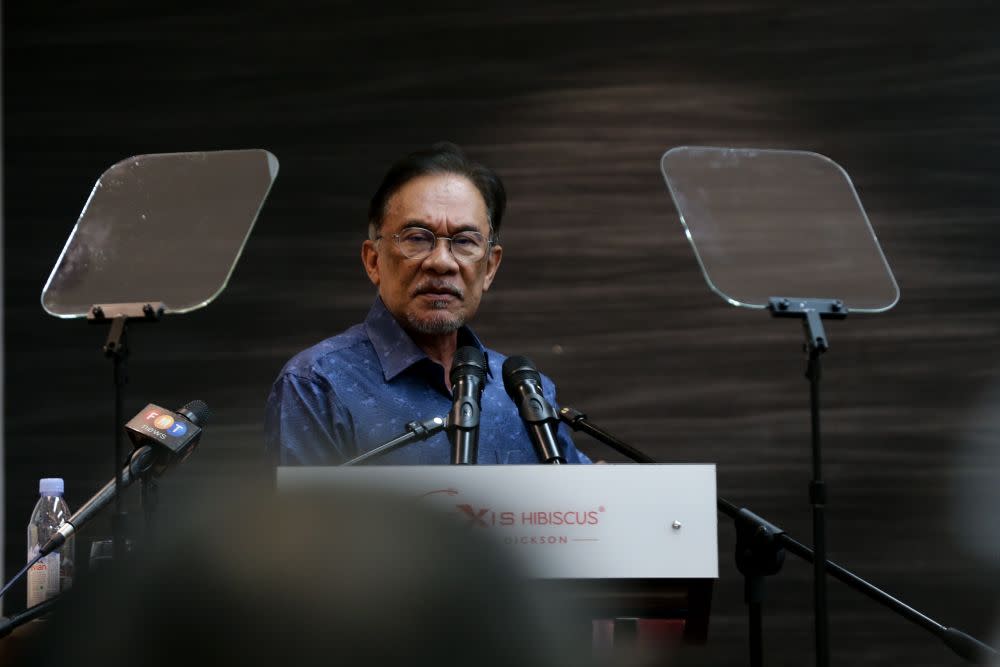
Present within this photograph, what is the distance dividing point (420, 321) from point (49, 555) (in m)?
0.83

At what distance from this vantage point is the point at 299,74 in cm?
329

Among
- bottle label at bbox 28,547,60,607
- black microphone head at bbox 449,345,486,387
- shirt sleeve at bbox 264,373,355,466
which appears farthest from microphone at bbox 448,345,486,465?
bottle label at bbox 28,547,60,607

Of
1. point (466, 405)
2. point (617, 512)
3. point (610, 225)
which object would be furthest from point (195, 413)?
point (610, 225)

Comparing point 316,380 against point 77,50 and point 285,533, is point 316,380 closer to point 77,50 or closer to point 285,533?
point 285,533

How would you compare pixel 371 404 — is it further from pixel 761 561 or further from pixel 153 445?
pixel 761 561

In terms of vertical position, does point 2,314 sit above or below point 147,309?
above

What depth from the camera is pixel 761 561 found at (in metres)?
1.60

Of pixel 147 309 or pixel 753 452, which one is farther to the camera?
pixel 753 452

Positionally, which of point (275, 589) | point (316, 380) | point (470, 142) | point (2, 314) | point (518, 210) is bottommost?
point (275, 589)

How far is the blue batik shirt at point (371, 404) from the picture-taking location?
1897mm

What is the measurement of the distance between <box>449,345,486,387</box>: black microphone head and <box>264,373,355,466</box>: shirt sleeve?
0.30m

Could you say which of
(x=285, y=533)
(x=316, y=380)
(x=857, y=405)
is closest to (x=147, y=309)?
(x=316, y=380)

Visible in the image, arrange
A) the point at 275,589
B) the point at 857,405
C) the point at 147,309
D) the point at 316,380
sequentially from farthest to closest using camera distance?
1. the point at 857,405
2. the point at 316,380
3. the point at 147,309
4. the point at 275,589

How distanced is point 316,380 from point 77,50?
1.88 meters
